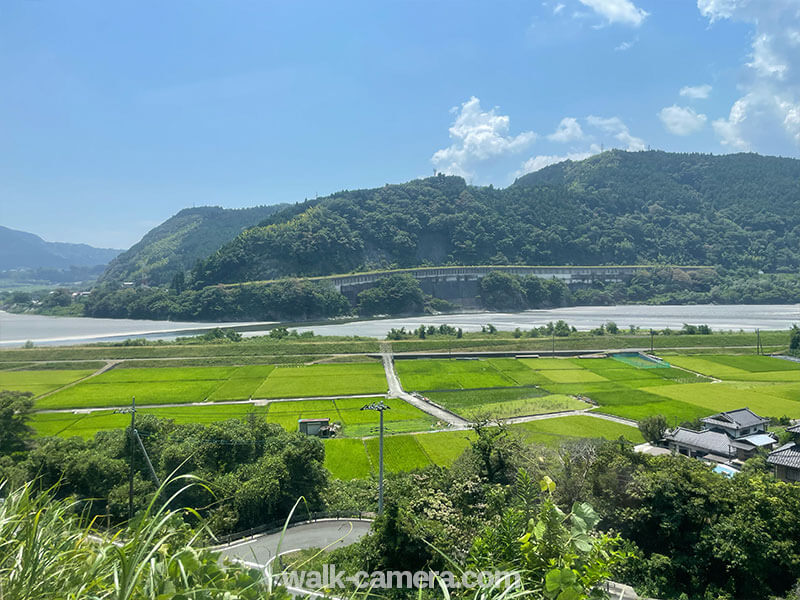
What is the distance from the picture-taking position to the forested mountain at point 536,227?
79.1m

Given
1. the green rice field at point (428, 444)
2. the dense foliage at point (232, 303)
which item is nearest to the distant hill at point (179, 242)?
the dense foliage at point (232, 303)

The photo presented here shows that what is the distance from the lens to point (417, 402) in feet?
88.5

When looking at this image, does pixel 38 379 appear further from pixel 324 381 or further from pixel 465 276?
pixel 465 276

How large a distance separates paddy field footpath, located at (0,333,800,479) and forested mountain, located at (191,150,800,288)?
4070 centimetres

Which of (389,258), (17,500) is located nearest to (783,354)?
(17,500)

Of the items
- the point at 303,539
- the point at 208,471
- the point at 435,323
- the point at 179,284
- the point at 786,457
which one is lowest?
the point at 303,539

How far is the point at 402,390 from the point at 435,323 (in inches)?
1313

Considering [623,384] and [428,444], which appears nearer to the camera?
[428,444]

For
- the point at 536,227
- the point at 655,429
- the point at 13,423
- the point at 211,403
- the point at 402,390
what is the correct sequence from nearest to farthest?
1. the point at 13,423
2. the point at 655,429
3. the point at 211,403
4. the point at 402,390
5. the point at 536,227

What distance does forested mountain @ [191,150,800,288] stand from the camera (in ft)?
259

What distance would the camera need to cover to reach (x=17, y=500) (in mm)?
3252

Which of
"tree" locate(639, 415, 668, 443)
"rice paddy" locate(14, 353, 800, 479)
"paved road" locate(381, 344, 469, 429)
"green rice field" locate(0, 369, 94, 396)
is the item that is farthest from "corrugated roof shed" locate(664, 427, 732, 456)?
"green rice field" locate(0, 369, 94, 396)

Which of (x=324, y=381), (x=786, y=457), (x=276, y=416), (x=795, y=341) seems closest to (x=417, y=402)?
(x=324, y=381)

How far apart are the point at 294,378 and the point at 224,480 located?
18898 millimetres
